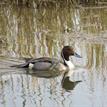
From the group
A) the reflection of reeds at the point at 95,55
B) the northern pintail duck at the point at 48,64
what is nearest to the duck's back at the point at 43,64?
the northern pintail duck at the point at 48,64

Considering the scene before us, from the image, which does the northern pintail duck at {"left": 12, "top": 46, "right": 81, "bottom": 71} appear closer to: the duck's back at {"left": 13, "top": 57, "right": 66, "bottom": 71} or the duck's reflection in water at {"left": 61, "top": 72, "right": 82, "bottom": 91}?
the duck's back at {"left": 13, "top": 57, "right": 66, "bottom": 71}

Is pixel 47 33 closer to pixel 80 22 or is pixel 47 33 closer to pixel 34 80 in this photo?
pixel 80 22

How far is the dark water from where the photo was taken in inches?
324

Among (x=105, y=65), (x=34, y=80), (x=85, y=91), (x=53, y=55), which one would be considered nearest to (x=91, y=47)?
(x=53, y=55)

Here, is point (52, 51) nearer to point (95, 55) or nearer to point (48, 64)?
point (95, 55)

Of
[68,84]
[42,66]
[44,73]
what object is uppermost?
[42,66]

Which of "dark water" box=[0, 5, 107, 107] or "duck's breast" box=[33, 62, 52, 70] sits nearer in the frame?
"dark water" box=[0, 5, 107, 107]

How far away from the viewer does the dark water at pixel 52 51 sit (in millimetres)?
8219

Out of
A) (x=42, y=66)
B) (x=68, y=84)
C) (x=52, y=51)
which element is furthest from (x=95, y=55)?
(x=68, y=84)

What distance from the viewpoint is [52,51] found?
38.9 ft

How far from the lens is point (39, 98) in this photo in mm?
8172

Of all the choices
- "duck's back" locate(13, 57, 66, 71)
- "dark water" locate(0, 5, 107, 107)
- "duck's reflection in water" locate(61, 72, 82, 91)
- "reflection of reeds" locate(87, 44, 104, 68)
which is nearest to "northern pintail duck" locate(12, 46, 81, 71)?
"duck's back" locate(13, 57, 66, 71)

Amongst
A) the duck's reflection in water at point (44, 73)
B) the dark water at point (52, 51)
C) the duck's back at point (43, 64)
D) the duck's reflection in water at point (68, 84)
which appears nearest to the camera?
the dark water at point (52, 51)

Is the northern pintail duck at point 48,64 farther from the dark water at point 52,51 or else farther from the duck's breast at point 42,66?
the dark water at point 52,51
